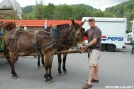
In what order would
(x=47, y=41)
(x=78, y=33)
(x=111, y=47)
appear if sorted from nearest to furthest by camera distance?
(x=78, y=33) < (x=47, y=41) < (x=111, y=47)

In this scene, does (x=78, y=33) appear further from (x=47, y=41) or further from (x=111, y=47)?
(x=111, y=47)

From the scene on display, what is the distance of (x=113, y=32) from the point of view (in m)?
14.1

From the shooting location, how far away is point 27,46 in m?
5.72

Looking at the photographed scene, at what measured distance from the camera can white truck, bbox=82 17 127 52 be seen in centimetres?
1400

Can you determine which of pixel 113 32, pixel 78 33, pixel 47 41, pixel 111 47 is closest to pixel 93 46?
pixel 78 33

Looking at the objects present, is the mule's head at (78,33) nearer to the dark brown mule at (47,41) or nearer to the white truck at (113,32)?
the dark brown mule at (47,41)

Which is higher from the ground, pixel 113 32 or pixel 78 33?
pixel 78 33

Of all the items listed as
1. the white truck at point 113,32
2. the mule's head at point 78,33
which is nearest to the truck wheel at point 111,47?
the white truck at point 113,32

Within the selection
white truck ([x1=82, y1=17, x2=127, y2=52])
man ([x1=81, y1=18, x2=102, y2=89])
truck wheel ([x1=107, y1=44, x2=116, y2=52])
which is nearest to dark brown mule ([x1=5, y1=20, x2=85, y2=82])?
man ([x1=81, y1=18, x2=102, y2=89])

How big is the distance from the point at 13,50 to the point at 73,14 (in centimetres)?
5657

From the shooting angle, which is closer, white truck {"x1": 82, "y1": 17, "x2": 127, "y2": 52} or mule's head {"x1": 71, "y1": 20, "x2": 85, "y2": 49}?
mule's head {"x1": 71, "y1": 20, "x2": 85, "y2": 49}

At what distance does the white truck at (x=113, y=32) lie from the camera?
14.0m

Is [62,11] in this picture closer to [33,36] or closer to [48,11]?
[48,11]

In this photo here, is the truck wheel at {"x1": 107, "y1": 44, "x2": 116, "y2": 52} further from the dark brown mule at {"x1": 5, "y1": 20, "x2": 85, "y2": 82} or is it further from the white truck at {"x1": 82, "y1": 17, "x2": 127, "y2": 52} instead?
the dark brown mule at {"x1": 5, "y1": 20, "x2": 85, "y2": 82}
